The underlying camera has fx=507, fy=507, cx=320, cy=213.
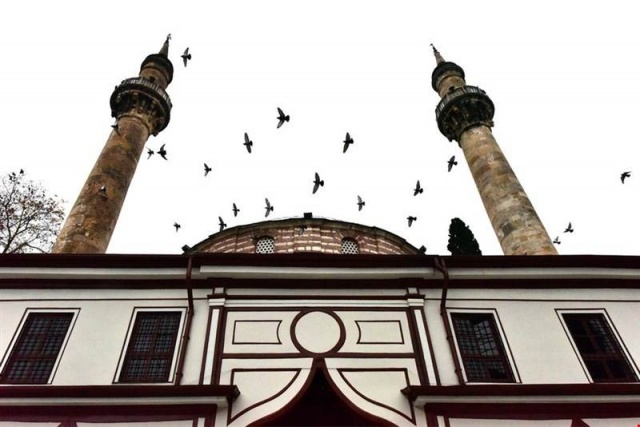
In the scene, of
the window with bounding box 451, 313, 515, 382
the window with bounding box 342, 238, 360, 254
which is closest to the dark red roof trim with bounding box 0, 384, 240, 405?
the window with bounding box 451, 313, 515, 382

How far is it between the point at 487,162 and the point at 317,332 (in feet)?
41.2

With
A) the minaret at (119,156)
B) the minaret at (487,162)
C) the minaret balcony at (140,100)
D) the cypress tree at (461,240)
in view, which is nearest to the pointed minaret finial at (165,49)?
the minaret at (119,156)

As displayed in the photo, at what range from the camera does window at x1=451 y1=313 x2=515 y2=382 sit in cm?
784

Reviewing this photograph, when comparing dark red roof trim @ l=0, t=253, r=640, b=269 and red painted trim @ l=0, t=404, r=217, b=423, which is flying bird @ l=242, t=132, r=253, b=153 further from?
red painted trim @ l=0, t=404, r=217, b=423

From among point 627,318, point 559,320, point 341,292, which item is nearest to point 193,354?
point 341,292

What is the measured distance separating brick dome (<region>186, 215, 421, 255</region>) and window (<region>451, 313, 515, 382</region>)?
1281 centimetres

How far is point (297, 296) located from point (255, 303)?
2.34 feet

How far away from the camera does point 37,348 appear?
7906mm

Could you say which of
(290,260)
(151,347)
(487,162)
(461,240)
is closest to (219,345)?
(151,347)

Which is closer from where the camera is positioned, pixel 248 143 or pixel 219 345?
pixel 219 345

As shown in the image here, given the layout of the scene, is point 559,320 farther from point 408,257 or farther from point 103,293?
point 103,293

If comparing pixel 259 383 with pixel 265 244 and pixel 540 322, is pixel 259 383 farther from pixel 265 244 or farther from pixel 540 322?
pixel 265 244

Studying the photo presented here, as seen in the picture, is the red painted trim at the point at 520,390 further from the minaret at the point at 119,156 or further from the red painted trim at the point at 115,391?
the minaret at the point at 119,156

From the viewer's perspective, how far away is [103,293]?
8578mm
